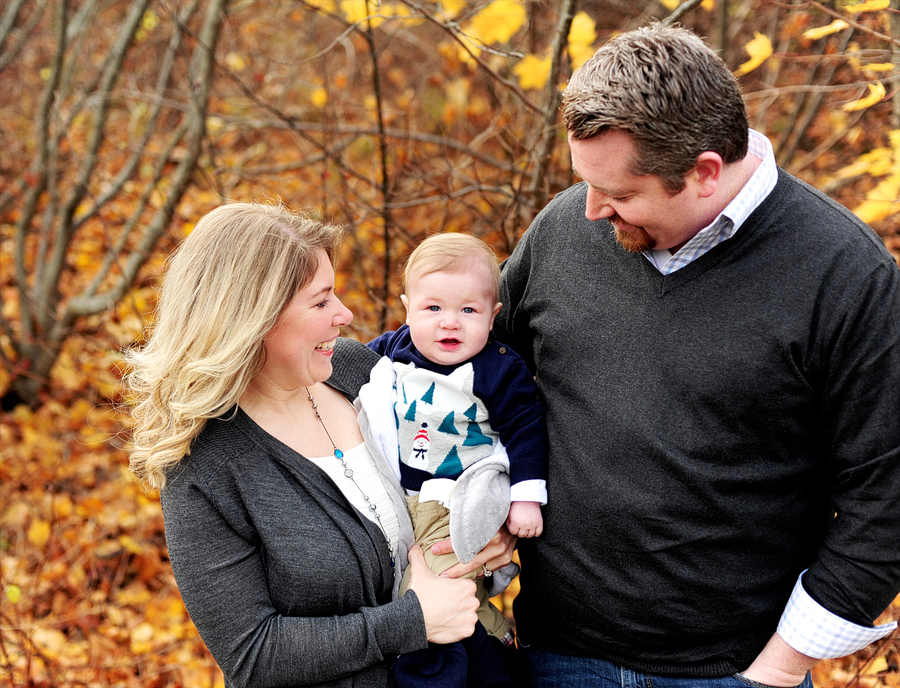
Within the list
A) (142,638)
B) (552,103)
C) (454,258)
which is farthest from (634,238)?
(142,638)

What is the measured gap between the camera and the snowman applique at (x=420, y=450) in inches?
81.5

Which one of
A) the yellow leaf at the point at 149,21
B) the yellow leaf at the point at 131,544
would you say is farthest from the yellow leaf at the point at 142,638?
the yellow leaf at the point at 149,21

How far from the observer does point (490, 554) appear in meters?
2.06

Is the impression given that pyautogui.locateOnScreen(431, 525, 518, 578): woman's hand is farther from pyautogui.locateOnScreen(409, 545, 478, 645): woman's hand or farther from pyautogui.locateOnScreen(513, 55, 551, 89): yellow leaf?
pyautogui.locateOnScreen(513, 55, 551, 89): yellow leaf

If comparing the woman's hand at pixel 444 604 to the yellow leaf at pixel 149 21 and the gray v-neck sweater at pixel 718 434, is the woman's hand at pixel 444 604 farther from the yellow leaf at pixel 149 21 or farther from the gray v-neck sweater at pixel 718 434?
the yellow leaf at pixel 149 21

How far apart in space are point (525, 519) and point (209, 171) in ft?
10.8

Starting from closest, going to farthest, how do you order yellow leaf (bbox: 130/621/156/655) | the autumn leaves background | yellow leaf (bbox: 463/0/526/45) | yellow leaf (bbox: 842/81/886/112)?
yellow leaf (bbox: 842/81/886/112) → yellow leaf (bbox: 463/0/526/45) → the autumn leaves background → yellow leaf (bbox: 130/621/156/655)

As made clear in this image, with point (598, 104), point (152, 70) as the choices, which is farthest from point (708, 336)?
point (152, 70)

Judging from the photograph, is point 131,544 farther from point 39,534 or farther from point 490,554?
point 490,554

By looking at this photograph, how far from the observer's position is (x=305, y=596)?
1.86 meters

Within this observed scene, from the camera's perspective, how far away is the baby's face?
210 cm

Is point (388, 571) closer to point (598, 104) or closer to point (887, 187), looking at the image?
point (598, 104)

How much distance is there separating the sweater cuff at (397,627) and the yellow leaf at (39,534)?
3120 mm

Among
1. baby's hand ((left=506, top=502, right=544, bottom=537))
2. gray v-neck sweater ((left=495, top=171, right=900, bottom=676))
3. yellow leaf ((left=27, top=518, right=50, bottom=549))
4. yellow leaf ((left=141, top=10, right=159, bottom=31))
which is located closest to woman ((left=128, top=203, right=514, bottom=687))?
baby's hand ((left=506, top=502, right=544, bottom=537))
